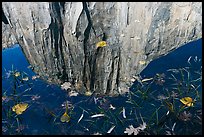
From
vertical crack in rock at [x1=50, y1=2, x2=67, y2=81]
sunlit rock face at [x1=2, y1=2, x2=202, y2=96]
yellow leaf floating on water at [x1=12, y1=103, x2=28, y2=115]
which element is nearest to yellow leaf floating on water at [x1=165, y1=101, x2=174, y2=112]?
sunlit rock face at [x1=2, y1=2, x2=202, y2=96]

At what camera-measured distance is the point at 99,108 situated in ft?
8.50

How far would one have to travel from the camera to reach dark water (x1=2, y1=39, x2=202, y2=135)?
243cm

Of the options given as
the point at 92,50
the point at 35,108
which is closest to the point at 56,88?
the point at 35,108

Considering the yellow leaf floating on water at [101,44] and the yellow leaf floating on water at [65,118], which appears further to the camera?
the yellow leaf floating on water at [101,44]

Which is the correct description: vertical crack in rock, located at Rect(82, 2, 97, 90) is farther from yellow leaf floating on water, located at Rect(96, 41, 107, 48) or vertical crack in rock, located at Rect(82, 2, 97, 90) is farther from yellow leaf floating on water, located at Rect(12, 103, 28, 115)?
yellow leaf floating on water, located at Rect(12, 103, 28, 115)

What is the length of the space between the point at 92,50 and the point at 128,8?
0.54m

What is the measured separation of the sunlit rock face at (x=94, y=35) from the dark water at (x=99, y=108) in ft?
0.56

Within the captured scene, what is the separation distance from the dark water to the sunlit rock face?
172 mm

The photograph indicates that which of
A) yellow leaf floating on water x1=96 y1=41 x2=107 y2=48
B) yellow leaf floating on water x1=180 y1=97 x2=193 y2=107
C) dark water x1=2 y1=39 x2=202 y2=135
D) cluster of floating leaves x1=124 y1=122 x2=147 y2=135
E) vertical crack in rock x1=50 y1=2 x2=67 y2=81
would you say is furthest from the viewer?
yellow leaf floating on water x1=96 y1=41 x2=107 y2=48

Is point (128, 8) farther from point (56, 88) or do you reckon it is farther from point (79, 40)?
point (56, 88)

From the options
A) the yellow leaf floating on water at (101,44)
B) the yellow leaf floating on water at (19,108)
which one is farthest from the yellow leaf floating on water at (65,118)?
the yellow leaf floating on water at (101,44)

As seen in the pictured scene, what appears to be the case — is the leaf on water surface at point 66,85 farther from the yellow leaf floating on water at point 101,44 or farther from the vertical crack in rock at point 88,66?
the yellow leaf floating on water at point 101,44

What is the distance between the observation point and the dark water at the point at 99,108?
2.43 metres

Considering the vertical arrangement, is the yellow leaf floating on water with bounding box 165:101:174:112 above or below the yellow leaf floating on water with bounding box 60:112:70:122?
above
